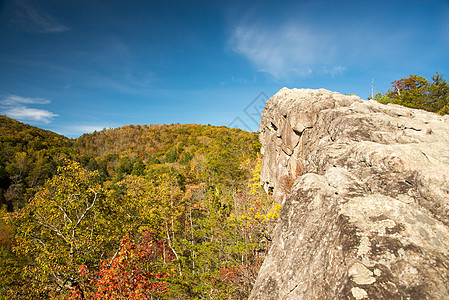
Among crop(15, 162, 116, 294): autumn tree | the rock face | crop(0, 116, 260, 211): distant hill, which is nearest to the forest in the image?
crop(15, 162, 116, 294): autumn tree

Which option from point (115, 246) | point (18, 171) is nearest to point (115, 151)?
point (18, 171)

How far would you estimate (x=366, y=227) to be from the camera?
3.14 m

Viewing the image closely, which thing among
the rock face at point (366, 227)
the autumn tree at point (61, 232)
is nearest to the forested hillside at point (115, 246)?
the autumn tree at point (61, 232)

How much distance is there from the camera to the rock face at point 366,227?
8.61 feet

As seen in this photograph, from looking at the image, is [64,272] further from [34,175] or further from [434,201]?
[34,175]

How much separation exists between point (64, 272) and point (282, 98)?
58.6ft

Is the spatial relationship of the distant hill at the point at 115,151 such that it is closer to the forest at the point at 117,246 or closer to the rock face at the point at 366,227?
the forest at the point at 117,246

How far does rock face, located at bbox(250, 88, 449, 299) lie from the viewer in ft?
8.61

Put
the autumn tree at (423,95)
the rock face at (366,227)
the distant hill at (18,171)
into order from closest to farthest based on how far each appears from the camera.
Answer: the rock face at (366,227) < the autumn tree at (423,95) < the distant hill at (18,171)

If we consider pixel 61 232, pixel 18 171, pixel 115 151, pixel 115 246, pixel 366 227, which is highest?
pixel 115 151

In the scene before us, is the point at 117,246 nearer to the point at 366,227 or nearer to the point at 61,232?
the point at 61,232

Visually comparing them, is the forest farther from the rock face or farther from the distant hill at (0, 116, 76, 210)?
the distant hill at (0, 116, 76, 210)

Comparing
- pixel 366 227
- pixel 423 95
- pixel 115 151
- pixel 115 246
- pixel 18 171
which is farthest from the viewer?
pixel 115 151

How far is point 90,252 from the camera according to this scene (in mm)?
12711
